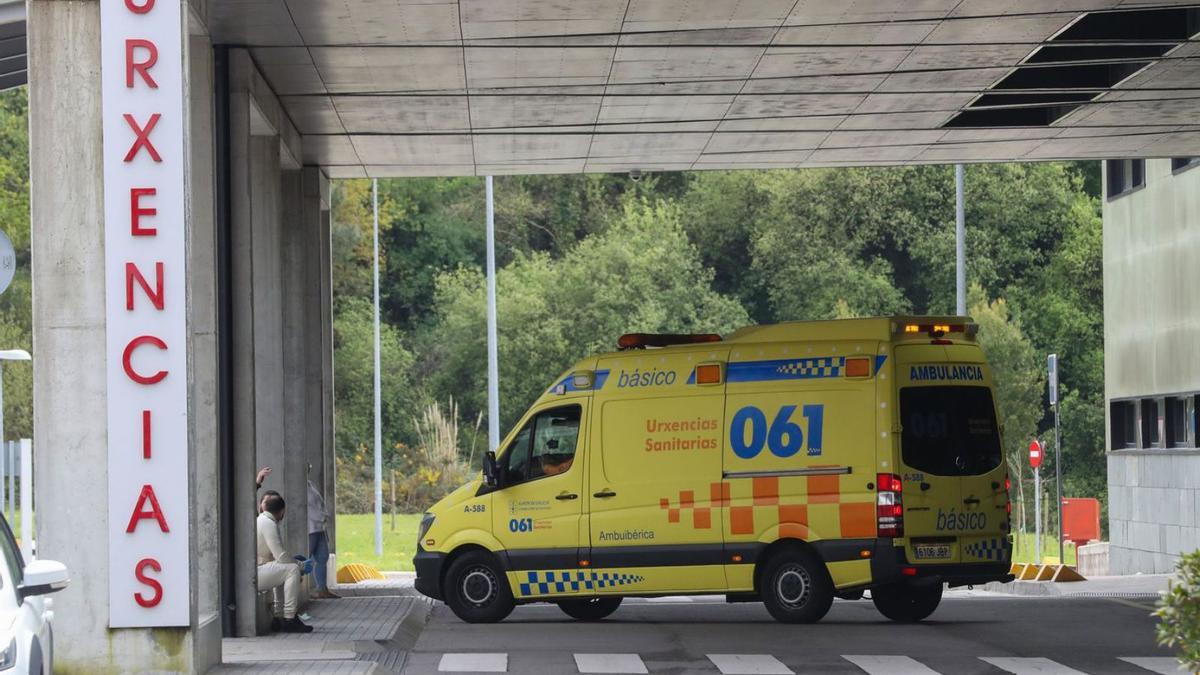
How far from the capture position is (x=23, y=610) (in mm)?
9594

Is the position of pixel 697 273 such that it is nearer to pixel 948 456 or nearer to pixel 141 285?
pixel 948 456

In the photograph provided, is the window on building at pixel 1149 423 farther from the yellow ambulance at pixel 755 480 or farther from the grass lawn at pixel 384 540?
the grass lawn at pixel 384 540

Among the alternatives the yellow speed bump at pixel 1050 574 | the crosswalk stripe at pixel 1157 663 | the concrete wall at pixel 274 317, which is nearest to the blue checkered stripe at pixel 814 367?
the crosswalk stripe at pixel 1157 663

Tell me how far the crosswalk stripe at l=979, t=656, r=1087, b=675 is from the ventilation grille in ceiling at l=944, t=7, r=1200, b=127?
6.17 m

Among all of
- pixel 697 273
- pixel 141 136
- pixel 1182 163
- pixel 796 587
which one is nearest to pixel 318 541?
pixel 796 587

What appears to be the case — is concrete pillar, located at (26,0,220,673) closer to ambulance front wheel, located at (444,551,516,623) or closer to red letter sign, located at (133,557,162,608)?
red letter sign, located at (133,557,162,608)

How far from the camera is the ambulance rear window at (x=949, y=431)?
1791cm

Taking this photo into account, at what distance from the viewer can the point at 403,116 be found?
2177cm

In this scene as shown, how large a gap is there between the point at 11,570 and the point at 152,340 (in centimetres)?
320

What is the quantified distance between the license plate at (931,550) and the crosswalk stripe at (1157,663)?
2963 millimetres

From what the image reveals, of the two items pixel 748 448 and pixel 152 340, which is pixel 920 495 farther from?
pixel 152 340

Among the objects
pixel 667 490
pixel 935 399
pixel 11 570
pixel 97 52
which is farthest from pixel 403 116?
pixel 11 570

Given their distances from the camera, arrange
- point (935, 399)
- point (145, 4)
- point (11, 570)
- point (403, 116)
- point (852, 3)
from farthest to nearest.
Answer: point (403, 116) → point (935, 399) → point (852, 3) → point (145, 4) → point (11, 570)

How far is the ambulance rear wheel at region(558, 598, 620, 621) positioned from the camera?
20.1 meters
